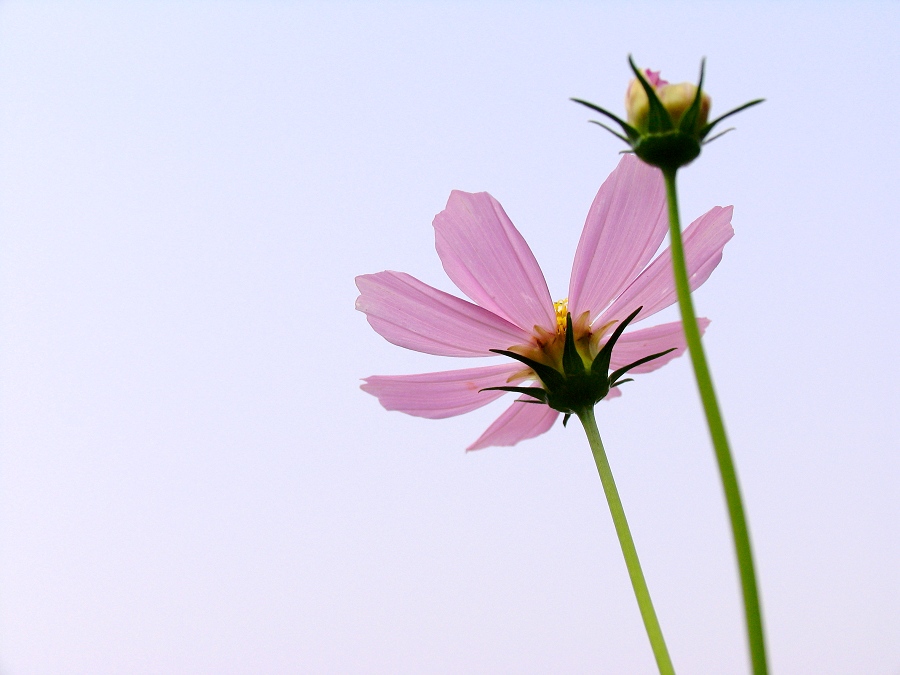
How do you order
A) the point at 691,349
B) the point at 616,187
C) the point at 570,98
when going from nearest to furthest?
1. the point at 691,349
2. the point at 570,98
3. the point at 616,187

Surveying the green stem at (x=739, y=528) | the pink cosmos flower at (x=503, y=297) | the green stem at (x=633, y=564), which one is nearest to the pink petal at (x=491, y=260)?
the pink cosmos flower at (x=503, y=297)

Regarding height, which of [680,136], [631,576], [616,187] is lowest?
[631,576]

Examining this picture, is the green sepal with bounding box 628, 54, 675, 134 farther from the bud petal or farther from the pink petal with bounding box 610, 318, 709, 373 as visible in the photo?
the pink petal with bounding box 610, 318, 709, 373

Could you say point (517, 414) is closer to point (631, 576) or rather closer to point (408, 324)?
point (408, 324)

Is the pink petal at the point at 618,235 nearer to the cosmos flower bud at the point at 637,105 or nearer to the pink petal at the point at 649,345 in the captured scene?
the pink petal at the point at 649,345

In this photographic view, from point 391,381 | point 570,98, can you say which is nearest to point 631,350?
point 391,381

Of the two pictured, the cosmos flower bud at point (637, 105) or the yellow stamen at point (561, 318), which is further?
the yellow stamen at point (561, 318)
